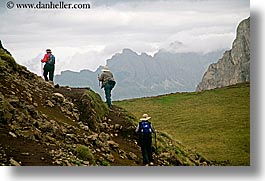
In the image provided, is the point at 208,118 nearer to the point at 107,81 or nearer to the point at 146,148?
the point at 146,148

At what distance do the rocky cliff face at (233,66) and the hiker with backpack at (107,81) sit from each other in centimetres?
117

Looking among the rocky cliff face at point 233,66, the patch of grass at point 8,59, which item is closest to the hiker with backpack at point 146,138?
the rocky cliff face at point 233,66

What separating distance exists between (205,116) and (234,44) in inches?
41.3

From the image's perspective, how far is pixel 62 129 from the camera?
9.79 m

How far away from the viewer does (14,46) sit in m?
9.74

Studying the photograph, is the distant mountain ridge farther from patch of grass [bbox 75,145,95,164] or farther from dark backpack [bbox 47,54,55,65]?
patch of grass [bbox 75,145,95,164]

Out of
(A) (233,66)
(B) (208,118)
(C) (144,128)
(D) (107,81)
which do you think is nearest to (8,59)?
(D) (107,81)

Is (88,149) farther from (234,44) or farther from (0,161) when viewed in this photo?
(234,44)

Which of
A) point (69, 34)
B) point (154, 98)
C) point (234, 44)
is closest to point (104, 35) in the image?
point (69, 34)

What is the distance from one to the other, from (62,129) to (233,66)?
2.37 meters

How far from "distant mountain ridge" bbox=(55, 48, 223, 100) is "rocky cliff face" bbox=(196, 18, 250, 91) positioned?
101mm

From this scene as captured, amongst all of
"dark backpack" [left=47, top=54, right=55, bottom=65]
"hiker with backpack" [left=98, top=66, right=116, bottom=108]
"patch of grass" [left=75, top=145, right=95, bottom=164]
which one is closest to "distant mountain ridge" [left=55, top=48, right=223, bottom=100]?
"hiker with backpack" [left=98, top=66, right=116, bottom=108]

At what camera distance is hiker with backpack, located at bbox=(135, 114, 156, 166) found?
962 centimetres

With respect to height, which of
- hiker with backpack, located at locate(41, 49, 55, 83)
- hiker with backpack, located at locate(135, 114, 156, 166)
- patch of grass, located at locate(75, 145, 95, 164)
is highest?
hiker with backpack, located at locate(41, 49, 55, 83)
